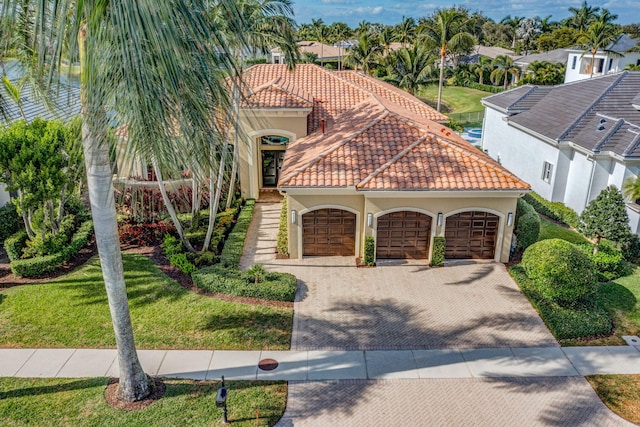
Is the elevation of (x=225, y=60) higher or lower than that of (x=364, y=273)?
higher

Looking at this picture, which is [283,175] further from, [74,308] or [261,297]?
[74,308]

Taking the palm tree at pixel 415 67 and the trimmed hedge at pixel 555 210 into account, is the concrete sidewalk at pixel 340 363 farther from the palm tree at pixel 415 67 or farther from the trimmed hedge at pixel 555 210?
the palm tree at pixel 415 67

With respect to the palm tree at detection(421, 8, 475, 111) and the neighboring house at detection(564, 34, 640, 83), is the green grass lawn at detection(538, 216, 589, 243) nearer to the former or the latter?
the palm tree at detection(421, 8, 475, 111)

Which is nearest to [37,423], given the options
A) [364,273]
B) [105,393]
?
[105,393]

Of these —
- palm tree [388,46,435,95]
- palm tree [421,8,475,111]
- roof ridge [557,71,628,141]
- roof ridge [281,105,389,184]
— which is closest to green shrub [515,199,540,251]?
roof ridge [557,71,628,141]

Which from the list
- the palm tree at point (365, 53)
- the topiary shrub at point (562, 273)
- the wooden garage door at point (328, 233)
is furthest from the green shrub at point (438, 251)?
the palm tree at point (365, 53)

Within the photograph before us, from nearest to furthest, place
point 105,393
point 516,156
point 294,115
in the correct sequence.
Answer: point 105,393 < point 294,115 < point 516,156

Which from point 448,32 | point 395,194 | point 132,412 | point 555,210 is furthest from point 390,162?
point 448,32
